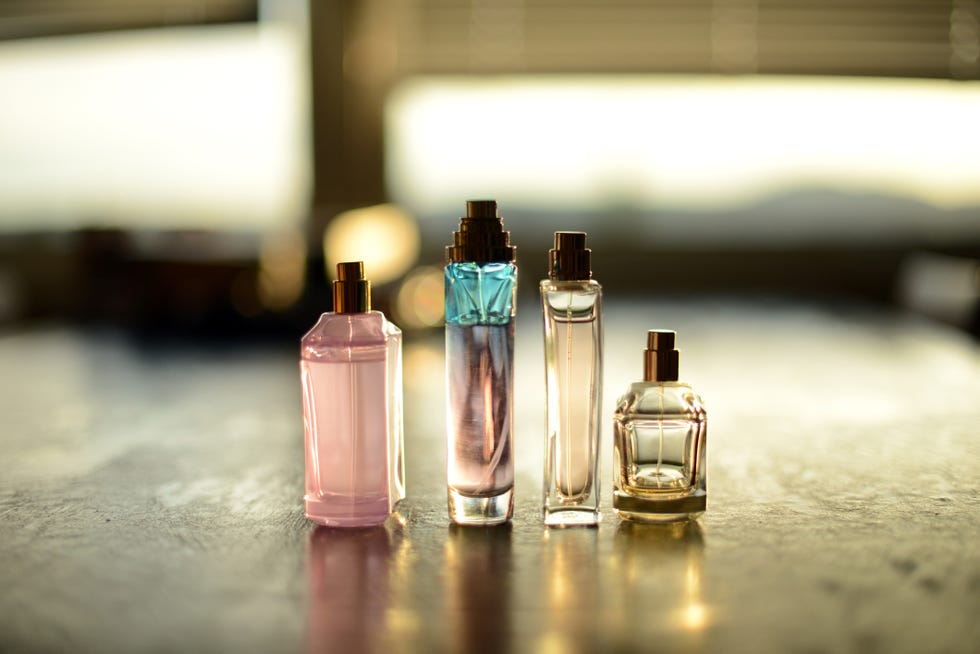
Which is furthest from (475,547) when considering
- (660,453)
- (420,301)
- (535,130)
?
(535,130)

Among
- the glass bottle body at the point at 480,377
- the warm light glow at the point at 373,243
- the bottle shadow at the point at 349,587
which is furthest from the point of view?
the warm light glow at the point at 373,243

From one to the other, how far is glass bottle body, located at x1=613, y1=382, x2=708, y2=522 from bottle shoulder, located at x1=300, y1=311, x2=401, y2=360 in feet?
0.62

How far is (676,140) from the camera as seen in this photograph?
2.81m

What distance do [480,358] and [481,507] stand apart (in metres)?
0.11

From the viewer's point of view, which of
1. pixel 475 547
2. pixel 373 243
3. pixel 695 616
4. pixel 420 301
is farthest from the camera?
pixel 373 243

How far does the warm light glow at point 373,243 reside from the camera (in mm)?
1998

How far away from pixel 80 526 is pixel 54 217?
2.53 m

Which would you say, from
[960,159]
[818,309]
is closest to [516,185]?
[818,309]

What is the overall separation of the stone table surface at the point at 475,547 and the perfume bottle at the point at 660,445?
0.06ft

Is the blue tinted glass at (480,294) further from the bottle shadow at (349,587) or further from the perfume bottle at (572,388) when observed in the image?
the bottle shadow at (349,587)

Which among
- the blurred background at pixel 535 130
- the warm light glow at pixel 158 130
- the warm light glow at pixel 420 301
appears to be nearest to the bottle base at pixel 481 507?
the warm light glow at pixel 420 301

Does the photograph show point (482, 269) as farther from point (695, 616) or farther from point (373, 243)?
A: point (373, 243)

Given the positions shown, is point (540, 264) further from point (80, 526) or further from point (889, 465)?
point (80, 526)

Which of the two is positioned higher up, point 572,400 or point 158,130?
point 158,130
